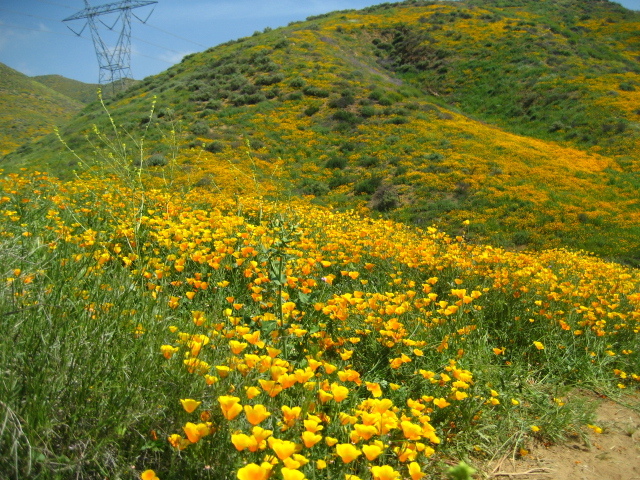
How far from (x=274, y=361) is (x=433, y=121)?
20341mm

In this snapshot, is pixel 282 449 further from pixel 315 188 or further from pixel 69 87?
pixel 69 87

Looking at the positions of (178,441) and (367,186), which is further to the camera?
(367,186)

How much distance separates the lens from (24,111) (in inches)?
2066

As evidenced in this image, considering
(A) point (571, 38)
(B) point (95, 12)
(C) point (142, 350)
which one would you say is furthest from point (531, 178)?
(B) point (95, 12)

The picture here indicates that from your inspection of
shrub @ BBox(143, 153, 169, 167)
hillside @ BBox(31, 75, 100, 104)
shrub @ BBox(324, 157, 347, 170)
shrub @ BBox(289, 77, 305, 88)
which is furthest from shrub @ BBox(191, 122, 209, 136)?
hillside @ BBox(31, 75, 100, 104)

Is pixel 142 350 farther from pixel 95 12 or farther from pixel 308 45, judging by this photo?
pixel 95 12

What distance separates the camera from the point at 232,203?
20.4ft

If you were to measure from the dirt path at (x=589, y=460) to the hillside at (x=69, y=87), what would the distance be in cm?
11786

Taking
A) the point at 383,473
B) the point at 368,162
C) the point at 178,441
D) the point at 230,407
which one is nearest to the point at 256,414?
the point at 230,407

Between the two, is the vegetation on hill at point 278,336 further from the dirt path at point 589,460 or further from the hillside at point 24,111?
the hillside at point 24,111

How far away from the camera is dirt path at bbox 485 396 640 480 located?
227 centimetres

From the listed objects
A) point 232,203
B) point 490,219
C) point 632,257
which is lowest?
point 632,257

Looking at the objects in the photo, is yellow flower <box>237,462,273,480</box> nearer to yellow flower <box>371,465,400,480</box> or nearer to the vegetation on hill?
the vegetation on hill

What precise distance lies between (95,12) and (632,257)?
117ft
